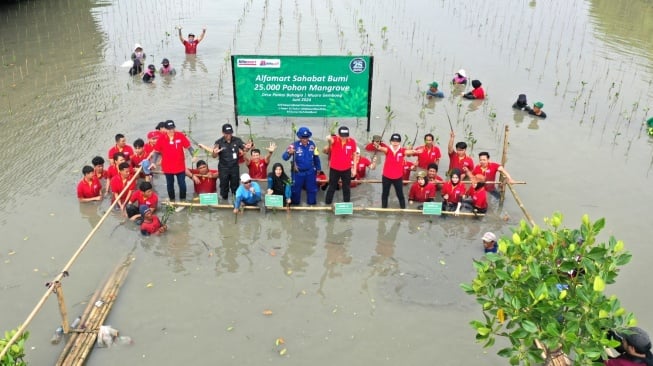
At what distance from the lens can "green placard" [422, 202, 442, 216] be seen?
9828 millimetres

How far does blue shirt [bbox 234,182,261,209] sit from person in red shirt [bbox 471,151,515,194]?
444cm

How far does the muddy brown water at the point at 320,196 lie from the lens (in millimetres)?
7309

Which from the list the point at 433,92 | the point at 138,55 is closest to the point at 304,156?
the point at 433,92

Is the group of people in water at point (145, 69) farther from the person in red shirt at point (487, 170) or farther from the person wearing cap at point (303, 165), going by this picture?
the person in red shirt at point (487, 170)

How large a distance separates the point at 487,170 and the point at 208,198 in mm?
5765

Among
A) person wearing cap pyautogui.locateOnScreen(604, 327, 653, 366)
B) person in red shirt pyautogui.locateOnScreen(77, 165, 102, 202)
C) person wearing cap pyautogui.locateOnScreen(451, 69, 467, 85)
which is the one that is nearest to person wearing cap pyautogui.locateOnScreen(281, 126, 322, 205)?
person in red shirt pyautogui.locateOnScreen(77, 165, 102, 202)

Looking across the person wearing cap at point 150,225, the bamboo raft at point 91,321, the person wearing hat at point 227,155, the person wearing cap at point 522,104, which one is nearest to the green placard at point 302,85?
the person wearing hat at point 227,155

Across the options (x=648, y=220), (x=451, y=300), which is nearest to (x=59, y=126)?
(x=451, y=300)

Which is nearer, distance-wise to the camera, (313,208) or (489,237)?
(489,237)

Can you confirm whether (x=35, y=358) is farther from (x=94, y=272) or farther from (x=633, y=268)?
(x=633, y=268)

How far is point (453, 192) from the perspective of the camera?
10.2 m

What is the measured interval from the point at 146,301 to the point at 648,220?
31.3 ft

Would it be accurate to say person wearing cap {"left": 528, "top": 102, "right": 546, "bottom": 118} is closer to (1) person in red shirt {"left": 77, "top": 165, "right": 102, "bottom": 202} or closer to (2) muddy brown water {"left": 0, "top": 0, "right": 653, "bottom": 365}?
(2) muddy brown water {"left": 0, "top": 0, "right": 653, "bottom": 365}

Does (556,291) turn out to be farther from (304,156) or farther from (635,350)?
(304,156)
